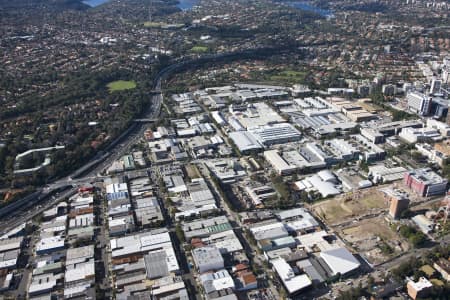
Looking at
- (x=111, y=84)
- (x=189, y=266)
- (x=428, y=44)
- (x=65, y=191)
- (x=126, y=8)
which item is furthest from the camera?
(x=126, y=8)

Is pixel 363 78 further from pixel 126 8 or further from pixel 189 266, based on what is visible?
pixel 126 8

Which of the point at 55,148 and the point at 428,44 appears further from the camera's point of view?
the point at 428,44

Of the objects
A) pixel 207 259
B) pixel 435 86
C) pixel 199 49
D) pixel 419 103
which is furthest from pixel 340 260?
pixel 199 49

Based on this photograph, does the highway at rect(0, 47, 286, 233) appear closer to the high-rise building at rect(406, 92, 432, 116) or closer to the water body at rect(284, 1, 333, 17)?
the high-rise building at rect(406, 92, 432, 116)

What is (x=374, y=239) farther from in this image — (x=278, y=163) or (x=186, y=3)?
(x=186, y=3)

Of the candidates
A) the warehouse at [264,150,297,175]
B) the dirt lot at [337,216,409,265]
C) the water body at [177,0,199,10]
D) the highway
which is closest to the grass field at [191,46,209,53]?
the highway

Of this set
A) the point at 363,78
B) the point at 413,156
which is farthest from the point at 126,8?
the point at 413,156

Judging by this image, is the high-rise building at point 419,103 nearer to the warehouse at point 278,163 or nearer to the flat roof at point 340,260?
the warehouse at point 278,163
